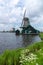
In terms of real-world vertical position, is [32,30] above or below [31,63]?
below

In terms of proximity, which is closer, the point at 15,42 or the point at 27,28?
the point at 15,42

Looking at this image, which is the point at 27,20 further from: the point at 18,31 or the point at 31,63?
the point at 31,63

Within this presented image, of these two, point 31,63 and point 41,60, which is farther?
point 41,60

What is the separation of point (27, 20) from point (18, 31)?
1595 centimetres

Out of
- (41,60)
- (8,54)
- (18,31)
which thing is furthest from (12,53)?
(18,31)

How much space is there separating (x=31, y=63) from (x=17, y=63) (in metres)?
5.17

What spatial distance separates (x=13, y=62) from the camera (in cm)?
1273

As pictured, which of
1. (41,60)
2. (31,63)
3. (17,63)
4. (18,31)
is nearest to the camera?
(31,63)

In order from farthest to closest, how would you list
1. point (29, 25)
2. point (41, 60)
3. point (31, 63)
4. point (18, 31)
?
point (29, 25), point (18, 31), point (41, 60), point (31, 63)

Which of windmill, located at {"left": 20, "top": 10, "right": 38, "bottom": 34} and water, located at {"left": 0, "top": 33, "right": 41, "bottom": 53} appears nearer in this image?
water, located at {"left": 0, "top": 33, "right": 41, "bottom": 53}

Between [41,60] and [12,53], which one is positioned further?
[12,53]

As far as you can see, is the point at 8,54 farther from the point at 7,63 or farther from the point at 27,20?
the point at 27,20

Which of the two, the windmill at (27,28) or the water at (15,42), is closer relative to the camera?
the water at (15,42)

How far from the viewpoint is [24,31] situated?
146 m
